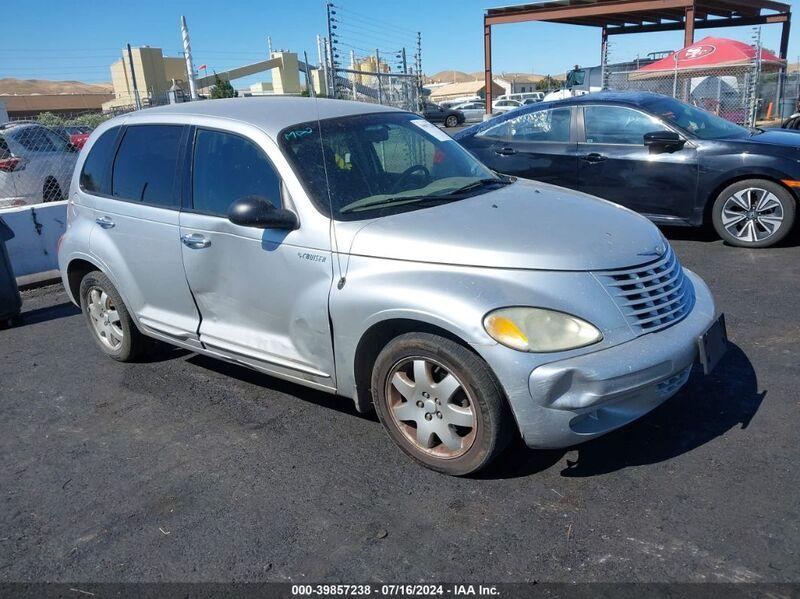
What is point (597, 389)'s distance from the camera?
2.91 metres

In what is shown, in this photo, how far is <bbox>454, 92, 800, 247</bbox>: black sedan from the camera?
6.99 metres

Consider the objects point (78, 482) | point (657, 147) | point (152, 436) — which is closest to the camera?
point (78, 482)

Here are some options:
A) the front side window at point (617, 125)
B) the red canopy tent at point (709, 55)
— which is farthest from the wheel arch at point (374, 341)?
the red canopy tent at point (709, 55)

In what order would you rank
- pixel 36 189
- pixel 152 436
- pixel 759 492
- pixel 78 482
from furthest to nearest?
pixel 36 189 < pixel 152 436 < pixel 78 482 < pixel 759 492

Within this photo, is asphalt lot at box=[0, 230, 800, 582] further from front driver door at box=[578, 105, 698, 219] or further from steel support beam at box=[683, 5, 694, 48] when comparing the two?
steel support beam at box=[683, 5, 694, 48]

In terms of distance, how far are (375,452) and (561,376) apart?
1.21 m

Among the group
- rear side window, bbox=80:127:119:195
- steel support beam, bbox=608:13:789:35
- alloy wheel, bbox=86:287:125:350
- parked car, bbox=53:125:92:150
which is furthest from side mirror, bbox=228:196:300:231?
steel support beam, bbox=608:13:789:35

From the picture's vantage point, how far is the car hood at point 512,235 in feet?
10.3

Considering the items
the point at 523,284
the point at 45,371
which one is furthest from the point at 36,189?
the point at 523,284

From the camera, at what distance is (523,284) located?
3.04 m

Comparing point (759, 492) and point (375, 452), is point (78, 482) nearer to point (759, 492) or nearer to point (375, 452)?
point (375, 452)

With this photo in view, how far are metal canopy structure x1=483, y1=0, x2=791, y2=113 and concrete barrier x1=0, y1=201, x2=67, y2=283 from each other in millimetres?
16105

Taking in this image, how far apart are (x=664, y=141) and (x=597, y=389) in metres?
5.13

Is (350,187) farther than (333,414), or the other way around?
(333,414)
